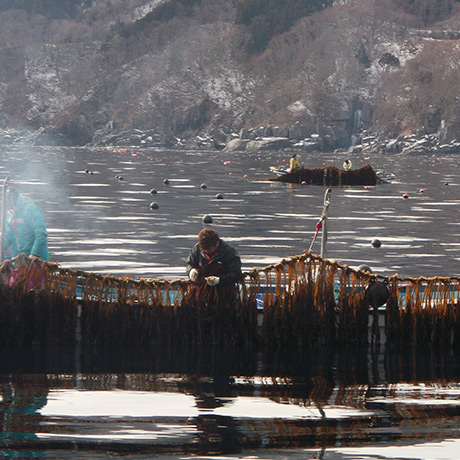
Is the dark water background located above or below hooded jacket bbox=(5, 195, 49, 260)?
below

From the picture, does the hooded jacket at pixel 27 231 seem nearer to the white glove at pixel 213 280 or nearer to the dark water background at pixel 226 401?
the dark water background at pixel 226 401

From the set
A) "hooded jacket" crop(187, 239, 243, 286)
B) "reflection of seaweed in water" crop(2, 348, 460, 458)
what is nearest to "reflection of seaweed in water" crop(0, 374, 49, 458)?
"reflection of seaweed in water" crop(2, 348, 460, 458)

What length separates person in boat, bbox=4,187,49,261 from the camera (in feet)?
54.2

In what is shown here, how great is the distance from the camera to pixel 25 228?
55.1ft

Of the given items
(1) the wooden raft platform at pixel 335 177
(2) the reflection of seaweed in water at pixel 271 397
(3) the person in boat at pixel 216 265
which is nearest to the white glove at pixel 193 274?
(3) the person in boat at pixel 216 265

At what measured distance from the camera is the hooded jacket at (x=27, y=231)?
16516mm

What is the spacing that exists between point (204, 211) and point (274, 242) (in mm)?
12907

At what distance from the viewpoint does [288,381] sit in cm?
1402

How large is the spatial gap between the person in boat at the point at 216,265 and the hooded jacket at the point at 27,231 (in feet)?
7.55

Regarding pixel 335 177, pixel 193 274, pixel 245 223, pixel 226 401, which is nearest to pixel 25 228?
pixel 193 274

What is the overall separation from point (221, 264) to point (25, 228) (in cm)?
316

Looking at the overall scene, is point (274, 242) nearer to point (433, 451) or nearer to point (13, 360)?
point (13, 360)

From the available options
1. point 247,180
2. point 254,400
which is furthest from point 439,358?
point 247,180

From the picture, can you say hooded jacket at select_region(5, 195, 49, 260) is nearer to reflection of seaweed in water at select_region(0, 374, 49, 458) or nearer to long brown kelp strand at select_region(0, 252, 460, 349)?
long brown kelp strand at select_region(0, 252, 460, 349)
